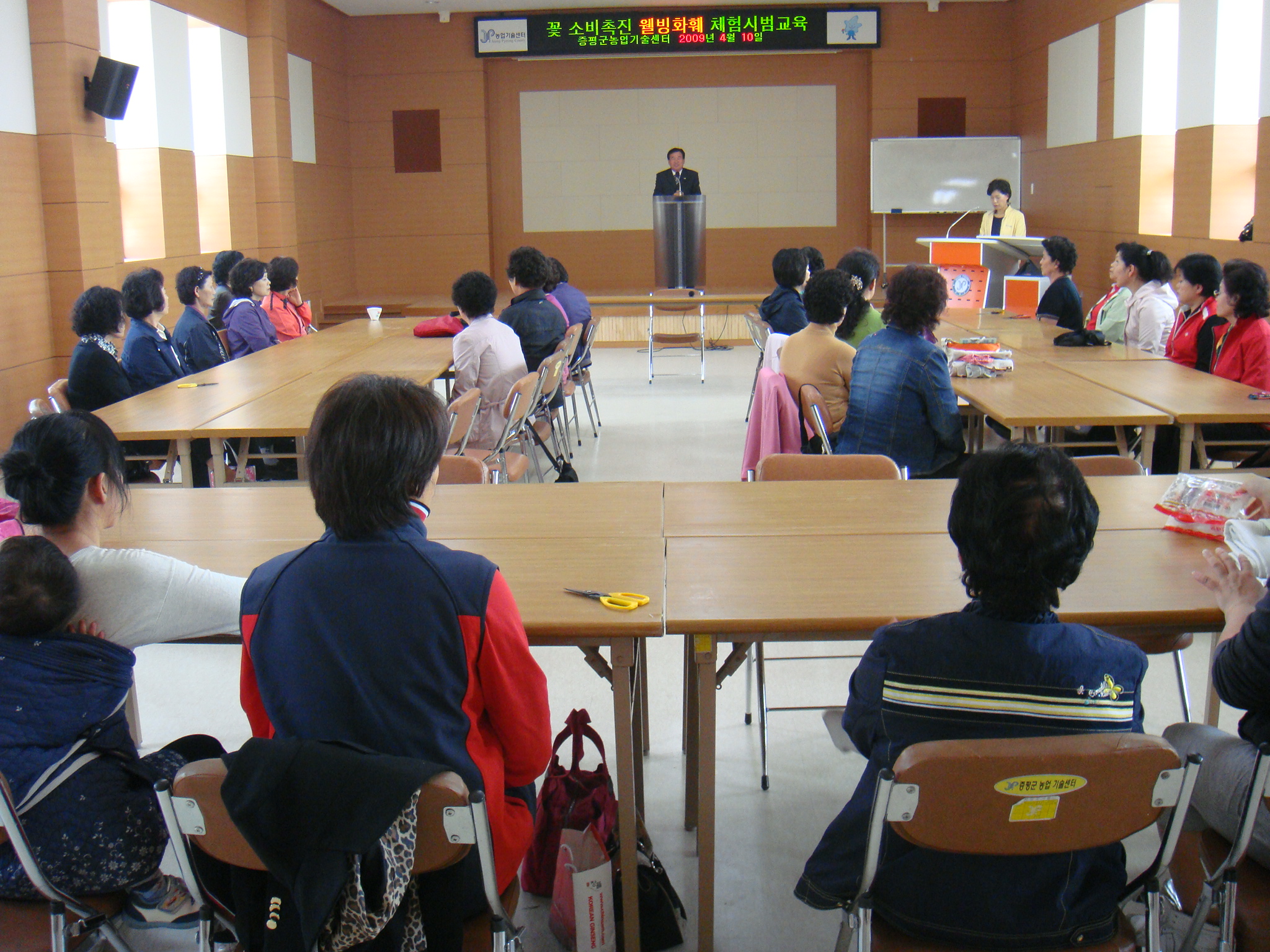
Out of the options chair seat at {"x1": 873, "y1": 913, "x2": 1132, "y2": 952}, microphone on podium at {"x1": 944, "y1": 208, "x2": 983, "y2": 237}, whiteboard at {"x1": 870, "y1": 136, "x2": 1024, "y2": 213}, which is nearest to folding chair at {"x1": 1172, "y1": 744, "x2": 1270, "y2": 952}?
chair seat at {"x1": 873, "y1": 913, "x2": 1132, "y2": 952}

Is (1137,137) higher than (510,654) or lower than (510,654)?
higher

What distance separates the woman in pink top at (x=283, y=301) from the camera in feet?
22.4

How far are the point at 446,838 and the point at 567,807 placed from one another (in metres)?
0.83

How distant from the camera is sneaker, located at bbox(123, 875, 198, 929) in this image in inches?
67.1

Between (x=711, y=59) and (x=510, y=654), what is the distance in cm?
1182

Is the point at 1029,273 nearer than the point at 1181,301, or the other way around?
the point at 1181,301

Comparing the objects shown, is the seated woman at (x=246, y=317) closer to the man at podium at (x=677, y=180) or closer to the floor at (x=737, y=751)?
the floor at (x=737, y=751)

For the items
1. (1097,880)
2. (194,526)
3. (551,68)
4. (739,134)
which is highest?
(551,68)

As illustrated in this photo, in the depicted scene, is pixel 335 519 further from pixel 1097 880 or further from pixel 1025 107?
pixel 1025 107

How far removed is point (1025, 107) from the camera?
38.3 ft

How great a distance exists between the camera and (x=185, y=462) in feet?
13.3

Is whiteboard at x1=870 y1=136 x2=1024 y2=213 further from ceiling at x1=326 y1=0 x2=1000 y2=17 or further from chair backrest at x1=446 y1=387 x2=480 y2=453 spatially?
chair backrest at x1=446 y1=387 x2=480 y2=453

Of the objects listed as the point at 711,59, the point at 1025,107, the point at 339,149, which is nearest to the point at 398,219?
the point at 339,149

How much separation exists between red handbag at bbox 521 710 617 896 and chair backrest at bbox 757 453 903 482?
1109 millimetres
